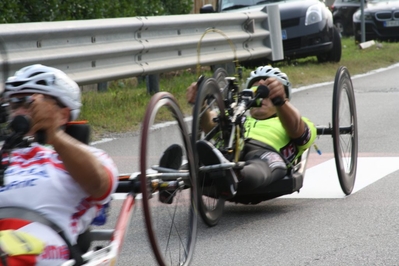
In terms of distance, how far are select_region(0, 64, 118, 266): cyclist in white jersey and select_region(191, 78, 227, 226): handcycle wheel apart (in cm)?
135

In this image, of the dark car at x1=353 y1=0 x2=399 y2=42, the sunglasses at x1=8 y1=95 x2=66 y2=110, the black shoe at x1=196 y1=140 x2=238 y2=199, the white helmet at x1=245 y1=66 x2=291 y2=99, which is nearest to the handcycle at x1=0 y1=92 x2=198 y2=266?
the sunglasses at x1=8 y1=95 x2=66 y2=110

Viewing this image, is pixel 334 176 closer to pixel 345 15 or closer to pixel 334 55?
pixel 334 55

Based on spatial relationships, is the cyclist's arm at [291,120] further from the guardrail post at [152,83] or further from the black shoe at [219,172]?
the guardrail post at [152,83]

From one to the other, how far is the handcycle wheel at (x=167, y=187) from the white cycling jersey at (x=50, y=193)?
12.1 inches

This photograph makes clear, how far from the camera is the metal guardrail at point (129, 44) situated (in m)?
8.73

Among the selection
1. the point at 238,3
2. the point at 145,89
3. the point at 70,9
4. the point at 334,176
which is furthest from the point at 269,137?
the point at 238,3

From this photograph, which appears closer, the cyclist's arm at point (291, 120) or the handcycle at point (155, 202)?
the handcycle at point (155, 202)

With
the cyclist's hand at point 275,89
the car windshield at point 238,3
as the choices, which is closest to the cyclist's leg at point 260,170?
the cyclist's hand at point 275,89

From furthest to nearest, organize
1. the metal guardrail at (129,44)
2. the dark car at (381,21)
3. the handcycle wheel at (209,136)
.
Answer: the dark car at (381,21), the metal guardrail at (129,44), the handcycle wheel at (209,136)

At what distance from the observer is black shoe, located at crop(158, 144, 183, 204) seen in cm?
448

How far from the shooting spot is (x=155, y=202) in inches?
172

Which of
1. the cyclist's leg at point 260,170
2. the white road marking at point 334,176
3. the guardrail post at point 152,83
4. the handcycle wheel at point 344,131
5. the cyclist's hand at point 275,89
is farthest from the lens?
the guardrail post at point 152,83

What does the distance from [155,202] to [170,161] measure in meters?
0.26

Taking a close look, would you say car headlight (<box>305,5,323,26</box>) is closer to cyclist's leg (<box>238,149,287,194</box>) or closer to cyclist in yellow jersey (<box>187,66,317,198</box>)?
cyclist in yellow jersey (<box>187,66,317,198</box>)
